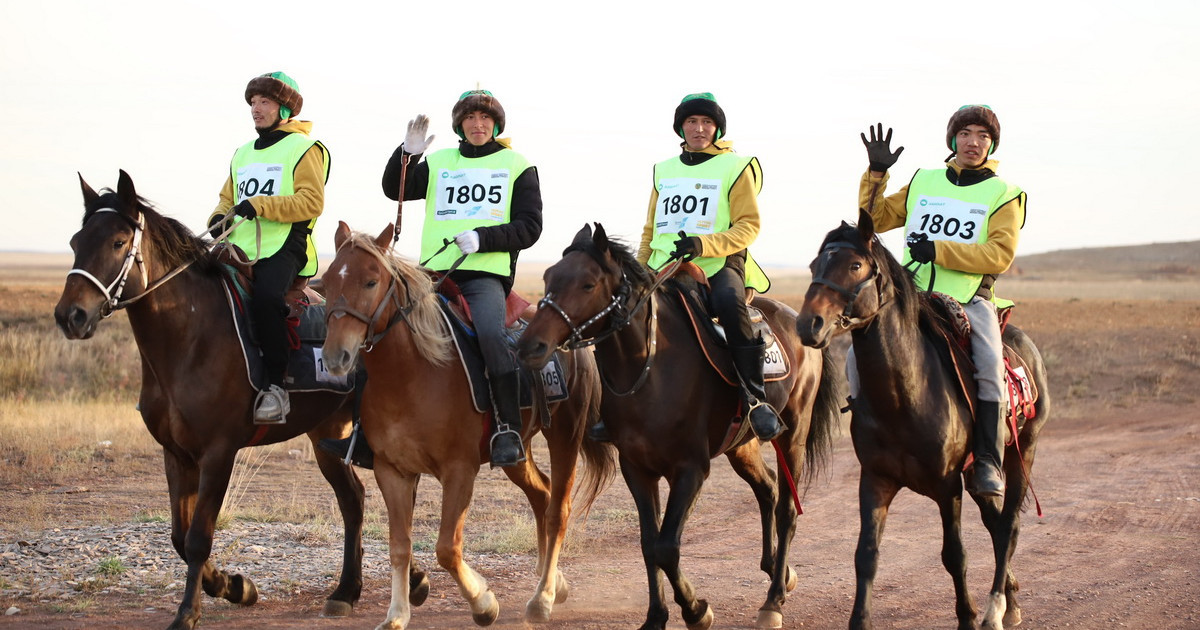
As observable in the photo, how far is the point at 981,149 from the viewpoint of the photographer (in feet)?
25.6

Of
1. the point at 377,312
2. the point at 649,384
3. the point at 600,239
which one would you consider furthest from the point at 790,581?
the point at 377,312

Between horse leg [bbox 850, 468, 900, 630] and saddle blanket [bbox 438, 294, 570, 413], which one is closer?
horse leg [bbox 850, 468, 900, 630]

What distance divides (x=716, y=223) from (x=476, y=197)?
164cm

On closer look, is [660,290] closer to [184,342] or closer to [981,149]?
[981,149]

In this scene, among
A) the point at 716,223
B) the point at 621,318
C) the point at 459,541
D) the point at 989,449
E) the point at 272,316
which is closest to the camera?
the point at 621,318

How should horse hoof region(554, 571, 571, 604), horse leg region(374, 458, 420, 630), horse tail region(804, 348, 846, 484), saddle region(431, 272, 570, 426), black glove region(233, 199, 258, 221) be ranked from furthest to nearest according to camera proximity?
horse tail region(804, 348, 846, 484)
horse hoof region(554, 571, 571, 604)
black glove region(233, 199, 258, 221)
saddle region(431, 272, 570, 426)
horse leg region(374, 458, 420, 630)

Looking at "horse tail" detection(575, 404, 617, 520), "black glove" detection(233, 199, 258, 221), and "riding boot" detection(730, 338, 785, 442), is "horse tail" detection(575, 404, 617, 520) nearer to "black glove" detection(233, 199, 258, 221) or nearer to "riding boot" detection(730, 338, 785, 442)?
"riding boot" detection(730, 338, 785, 442)

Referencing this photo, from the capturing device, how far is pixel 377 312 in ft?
21.8

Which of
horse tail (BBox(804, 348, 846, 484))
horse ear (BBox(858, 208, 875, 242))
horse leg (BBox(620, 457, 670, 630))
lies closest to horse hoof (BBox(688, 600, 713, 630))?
horse leg (BBox(620, 457, 670, 630))

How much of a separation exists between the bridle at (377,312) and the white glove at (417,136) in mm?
1428

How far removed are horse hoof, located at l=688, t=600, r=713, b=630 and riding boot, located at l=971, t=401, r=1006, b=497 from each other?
5.84 feet

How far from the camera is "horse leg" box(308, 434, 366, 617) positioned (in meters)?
7.96

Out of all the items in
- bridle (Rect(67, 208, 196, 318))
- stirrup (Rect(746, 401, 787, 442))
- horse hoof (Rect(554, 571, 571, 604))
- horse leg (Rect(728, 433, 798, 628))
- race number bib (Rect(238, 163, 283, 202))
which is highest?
race number bib (Rect(238, 163, 283, 202))

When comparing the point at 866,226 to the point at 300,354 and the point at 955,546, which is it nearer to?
the point at 955,546
